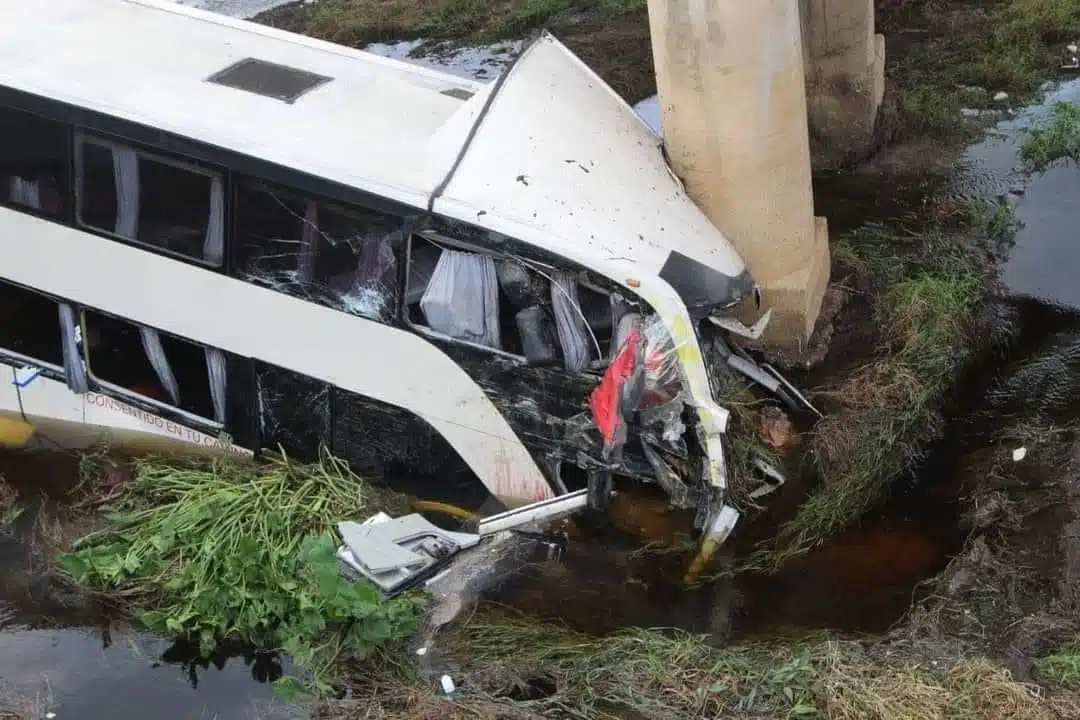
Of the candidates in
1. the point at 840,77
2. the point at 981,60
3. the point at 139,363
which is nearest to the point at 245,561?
the point at 139,363

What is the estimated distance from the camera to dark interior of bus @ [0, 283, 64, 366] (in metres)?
6.64

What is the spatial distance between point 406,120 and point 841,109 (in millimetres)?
6494

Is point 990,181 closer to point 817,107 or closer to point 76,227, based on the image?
point 817,107

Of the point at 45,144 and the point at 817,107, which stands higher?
the point at 45,144

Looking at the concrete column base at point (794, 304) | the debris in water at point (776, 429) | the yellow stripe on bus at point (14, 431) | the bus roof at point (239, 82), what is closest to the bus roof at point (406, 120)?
the bus roof at point (239, 82)

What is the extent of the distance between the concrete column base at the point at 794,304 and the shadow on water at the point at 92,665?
442cm

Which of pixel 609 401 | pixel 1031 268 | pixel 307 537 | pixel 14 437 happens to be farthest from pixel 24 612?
pixel 1031 268

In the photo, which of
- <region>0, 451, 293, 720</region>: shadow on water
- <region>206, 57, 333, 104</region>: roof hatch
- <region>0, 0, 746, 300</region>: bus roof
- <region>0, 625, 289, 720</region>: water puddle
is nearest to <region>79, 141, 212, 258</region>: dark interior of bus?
<region>0, 0, 746, 300</region>: bus roof

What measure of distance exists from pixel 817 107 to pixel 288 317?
7.24m

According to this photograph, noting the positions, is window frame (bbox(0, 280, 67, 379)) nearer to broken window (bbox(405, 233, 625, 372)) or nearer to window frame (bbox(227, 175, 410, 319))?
window frame (bbox(227, 175, 410, 319))

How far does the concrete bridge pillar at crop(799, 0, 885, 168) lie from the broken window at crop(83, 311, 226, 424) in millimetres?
7197

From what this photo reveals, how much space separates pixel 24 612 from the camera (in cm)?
627

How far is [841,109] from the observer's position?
11070mm

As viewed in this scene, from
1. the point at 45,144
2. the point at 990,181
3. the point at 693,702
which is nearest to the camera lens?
the point at 693,702
